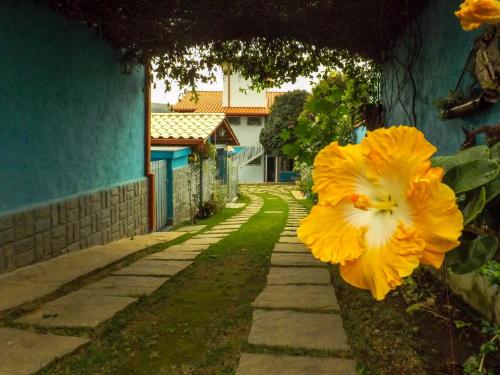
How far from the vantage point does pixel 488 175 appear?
0.52 m

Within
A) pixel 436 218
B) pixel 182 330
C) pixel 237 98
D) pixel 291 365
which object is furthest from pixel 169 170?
pixel 237 98

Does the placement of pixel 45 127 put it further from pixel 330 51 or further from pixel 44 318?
pixel 330 51

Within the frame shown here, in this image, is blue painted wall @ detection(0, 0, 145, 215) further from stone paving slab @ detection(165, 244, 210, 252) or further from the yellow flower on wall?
the yellow flower on wall

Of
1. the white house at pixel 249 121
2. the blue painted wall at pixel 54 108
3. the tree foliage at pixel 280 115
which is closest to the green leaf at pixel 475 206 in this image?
the blue painted wall at pixel 54 108

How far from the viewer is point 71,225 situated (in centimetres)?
541

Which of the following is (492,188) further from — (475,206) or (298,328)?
(298,328)

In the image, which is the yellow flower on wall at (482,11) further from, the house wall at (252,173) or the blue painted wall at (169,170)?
the house wall at (252,173)

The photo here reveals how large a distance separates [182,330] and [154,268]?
5.38ft

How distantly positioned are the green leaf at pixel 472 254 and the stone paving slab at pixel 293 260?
387 centimetres

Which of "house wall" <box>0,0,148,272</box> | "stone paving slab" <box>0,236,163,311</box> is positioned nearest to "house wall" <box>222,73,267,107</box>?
"house wall" <box>0,0,148,272</box>

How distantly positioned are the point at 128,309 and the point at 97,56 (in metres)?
4.36

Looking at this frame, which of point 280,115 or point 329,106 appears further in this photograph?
point 280,115

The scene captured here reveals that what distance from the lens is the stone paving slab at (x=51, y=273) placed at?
3.30 meters

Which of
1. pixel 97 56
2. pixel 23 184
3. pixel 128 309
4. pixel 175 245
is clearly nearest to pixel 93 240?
pixel 175 245
